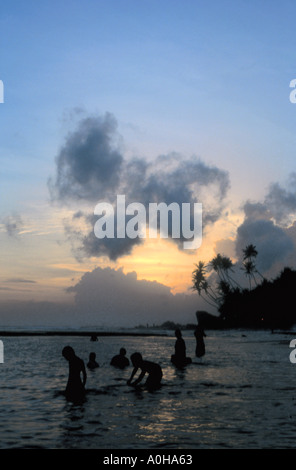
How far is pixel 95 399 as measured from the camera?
17953 millimetres

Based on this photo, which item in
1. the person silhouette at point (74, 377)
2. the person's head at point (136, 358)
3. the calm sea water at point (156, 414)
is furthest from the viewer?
the person's head at point (136, 358)

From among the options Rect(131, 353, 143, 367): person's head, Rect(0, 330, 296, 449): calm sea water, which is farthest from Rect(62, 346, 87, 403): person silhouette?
Rect(131, 353, 143, 367): person's head

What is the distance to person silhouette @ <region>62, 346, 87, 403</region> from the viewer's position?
17031mm

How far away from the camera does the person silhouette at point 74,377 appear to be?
17031 mm

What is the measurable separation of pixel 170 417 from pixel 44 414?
3686mm

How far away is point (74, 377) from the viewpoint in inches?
691

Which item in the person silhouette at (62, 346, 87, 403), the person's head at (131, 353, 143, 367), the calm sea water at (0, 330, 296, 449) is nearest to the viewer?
the calm sea water at (0, 330, 296, 449)

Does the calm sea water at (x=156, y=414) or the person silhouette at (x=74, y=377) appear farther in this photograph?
the person silhouette at (x=74, y=377)

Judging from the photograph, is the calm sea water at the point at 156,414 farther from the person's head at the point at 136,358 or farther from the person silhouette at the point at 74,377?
the person's head at the point at 136,358

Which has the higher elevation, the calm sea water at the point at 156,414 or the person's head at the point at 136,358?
the person's head at the point at 136,358

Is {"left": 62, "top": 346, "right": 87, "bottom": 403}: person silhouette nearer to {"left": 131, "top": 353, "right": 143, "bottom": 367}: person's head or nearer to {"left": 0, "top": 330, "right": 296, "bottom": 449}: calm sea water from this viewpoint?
{"left": 0, "top": 330, "right": 296, "bottom": 449}: calm sea water

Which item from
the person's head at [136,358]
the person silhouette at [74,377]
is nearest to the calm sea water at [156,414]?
the person silhouette at [74,377]

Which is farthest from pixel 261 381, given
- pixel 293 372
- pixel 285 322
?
pixel 285 322

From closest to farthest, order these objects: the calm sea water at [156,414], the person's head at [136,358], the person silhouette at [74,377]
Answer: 1. the calm sea water at [156,414]
2. the person silhouette at [74,377]
3. the person's head at [136,358]
